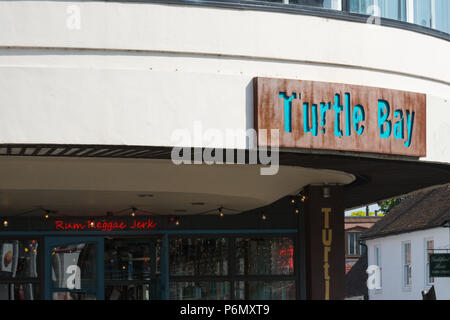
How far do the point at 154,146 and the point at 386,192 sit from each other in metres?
9.43

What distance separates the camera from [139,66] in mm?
13602

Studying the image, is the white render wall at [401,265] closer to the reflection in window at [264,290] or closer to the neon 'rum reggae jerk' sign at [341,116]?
the reflection in window at [264,290]

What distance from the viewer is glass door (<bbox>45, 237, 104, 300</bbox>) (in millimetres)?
22656

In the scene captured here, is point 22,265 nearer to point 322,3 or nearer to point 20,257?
point 20,257

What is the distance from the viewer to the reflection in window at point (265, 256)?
23266 mm

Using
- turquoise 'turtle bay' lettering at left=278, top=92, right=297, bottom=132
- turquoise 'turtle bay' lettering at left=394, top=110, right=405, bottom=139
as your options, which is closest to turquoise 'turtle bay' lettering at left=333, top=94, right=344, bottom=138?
Answer: turquoise 'turtle bay' lettering at left=278, top=92, right=297, bottom=132

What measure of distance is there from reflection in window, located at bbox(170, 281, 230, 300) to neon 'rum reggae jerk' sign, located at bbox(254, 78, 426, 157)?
9121 millimetres

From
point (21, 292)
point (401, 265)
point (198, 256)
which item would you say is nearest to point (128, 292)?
point (198, 256)

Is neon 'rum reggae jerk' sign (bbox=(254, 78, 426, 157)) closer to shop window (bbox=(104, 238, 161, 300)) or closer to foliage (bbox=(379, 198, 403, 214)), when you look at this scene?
shop window (bbox=(104, 238, 161, 300))

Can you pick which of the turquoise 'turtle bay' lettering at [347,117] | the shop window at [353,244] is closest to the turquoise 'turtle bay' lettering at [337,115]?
the turquoise 'turtle bay' lettering at [347,117]

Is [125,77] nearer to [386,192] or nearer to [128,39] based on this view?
[128,39]

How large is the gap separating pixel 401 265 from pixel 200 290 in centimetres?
2020

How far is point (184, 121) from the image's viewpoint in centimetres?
1367

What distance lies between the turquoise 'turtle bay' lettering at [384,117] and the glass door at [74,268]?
9.87m
